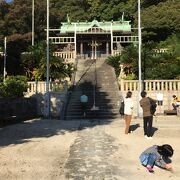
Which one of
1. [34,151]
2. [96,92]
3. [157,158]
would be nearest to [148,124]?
A: [34,151]

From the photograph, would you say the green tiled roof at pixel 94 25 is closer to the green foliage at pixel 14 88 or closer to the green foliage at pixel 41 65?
the green foliage at pixel 41 65

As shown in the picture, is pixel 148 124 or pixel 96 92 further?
pixel 96 92

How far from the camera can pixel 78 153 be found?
43.1 feet

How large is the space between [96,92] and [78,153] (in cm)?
1967

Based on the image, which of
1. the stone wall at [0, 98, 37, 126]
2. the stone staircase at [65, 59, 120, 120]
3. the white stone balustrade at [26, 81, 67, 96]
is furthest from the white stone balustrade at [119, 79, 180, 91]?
the stone wall at [0, 98, 37, 126]

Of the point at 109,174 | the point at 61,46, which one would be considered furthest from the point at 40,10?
the point at 109,174

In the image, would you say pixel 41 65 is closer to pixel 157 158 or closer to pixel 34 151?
pixel 34 151

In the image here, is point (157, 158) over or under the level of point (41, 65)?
under

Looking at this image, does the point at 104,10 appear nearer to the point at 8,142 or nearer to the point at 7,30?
the point at 7,30

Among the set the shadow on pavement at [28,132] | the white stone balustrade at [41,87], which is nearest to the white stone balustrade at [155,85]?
the white stone balustrade at [41,87]

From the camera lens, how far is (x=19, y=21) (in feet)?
196

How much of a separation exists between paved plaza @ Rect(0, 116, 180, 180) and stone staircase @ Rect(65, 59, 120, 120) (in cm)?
882

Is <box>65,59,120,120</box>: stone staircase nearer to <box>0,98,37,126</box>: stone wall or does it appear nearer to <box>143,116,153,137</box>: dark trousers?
<box>0,98,37,126</box>: stone wall

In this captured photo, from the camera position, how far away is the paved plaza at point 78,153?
35.2 feet
